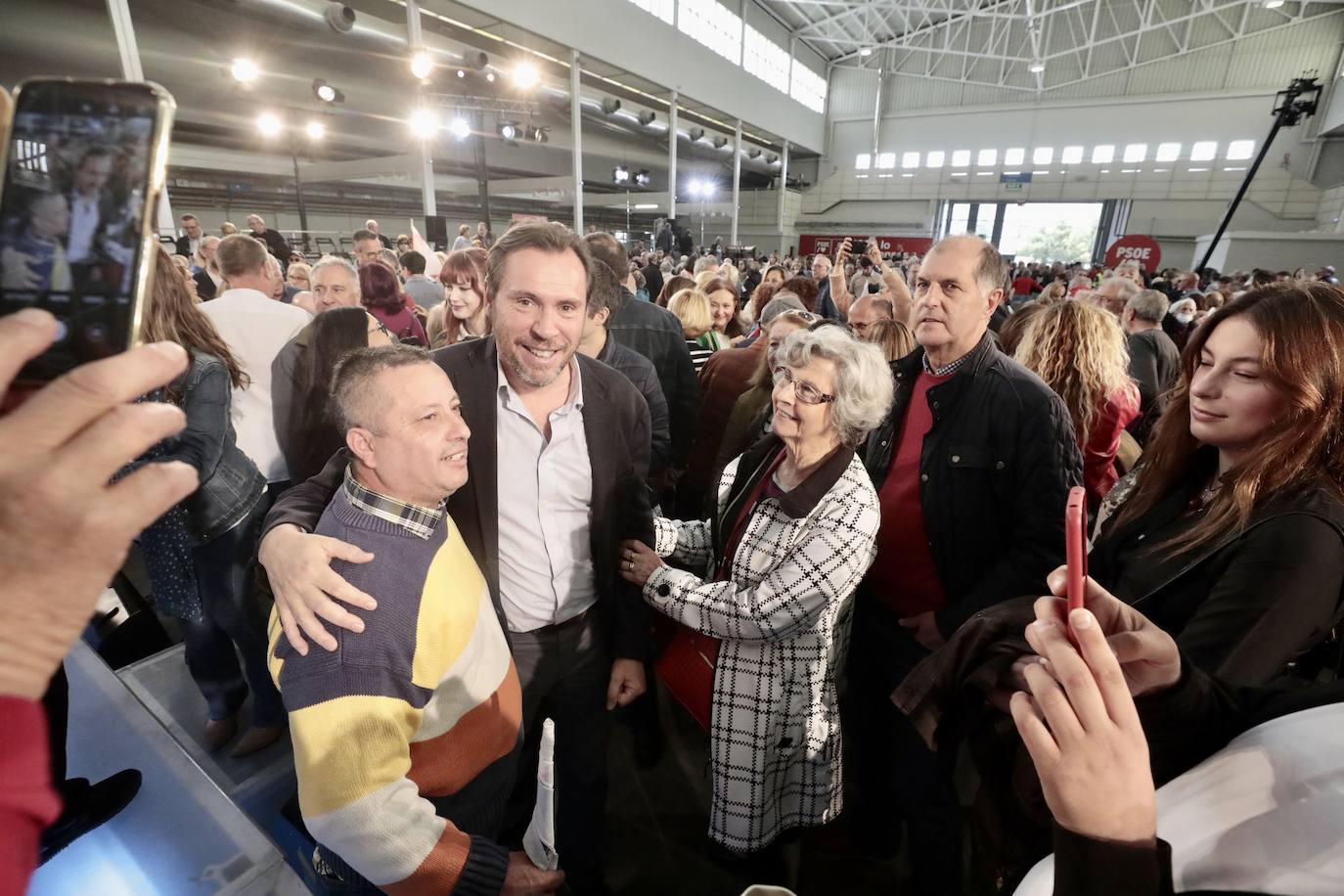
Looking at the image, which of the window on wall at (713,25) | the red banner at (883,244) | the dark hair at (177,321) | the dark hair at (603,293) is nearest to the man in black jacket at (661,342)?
the dark hair at (603,293)

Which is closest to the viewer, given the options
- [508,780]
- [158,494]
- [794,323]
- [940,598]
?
[158,494]

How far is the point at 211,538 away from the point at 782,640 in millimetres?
2182

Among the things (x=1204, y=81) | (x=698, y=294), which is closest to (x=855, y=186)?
(x=1204, y=81)

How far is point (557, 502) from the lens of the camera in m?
1.79

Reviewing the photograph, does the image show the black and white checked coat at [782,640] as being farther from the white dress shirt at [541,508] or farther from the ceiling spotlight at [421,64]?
the ceiling spotlight at [421,64]

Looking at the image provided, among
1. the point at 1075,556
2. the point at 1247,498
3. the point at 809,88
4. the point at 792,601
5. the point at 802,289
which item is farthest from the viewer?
the point at 809,88

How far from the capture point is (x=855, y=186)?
2747cm

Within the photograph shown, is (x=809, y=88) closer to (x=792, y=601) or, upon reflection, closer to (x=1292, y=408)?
(x=1292, y=408)

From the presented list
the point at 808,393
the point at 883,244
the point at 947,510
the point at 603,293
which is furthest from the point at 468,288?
the point at 883,244

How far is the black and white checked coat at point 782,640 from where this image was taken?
1692 millimetres

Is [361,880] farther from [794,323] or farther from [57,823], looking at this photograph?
[794,323]

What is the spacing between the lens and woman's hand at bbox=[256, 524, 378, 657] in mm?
1085

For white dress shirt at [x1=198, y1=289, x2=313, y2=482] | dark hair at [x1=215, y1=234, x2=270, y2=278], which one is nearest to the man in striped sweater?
white dress shirt at [x1=198, y1=289, x2=313, y2=482]

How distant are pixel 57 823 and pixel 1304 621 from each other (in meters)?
2.80
